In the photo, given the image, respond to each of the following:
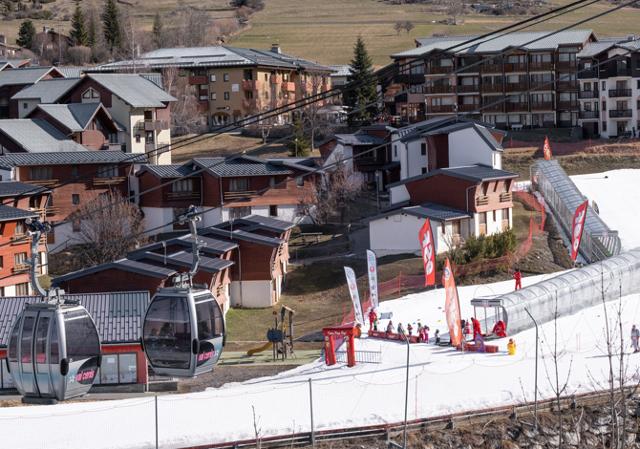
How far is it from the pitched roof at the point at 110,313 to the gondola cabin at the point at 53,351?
42.1ft

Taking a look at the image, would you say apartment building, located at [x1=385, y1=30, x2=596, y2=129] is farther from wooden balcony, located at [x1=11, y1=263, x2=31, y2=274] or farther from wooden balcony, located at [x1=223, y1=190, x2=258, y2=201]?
wooden balcony, located at [x1=11, y1=263, x2=31, y2=274]

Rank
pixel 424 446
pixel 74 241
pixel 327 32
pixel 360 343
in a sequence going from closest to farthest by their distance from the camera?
pixel 424 446, pixel 360 343, pixel 74 241, pixel 327 32

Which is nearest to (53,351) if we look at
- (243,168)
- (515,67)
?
(243,168)

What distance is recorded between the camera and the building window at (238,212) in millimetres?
55259

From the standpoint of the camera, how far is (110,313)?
103 feet

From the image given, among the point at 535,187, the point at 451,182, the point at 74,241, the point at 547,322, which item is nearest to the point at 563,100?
the point at 535,187

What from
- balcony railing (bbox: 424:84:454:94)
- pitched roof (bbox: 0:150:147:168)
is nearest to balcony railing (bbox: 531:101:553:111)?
balcony railing (bbox: 424:84:454:94)

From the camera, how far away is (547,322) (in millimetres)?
33000

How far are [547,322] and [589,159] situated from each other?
30.5 metres

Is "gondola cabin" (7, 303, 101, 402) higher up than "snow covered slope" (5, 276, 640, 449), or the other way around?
"gondola cabin" (7, 303, 101, 402)

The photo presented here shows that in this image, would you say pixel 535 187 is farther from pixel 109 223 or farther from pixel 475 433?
pixel 475 433

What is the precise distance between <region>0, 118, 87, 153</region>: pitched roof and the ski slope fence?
854 inches

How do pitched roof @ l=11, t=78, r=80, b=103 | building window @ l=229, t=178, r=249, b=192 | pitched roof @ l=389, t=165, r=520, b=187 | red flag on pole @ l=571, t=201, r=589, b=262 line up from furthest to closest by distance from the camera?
pitched roof @ l=11, t=78, r=80, b=103 < building window @ l=229, t=178, r=249, b=192 < pitched roof @ l=389, t=165, r=520, b=187 < red flag on pole @ l=571, t=201, r=589, b=262

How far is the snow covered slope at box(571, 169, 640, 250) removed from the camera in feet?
150
